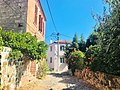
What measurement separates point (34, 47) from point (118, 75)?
212 inches

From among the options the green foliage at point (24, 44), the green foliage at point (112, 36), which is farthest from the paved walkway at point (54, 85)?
the green foliage at point (112, 36)

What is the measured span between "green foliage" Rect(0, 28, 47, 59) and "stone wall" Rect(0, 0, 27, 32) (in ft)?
8.25

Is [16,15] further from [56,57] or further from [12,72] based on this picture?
[56,57]

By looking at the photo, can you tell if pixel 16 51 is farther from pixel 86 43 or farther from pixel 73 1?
pixel 86 43

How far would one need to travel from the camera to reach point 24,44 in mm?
11242

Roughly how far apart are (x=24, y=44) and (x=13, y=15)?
171 inches

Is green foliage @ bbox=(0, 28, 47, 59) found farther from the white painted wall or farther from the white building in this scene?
the white building

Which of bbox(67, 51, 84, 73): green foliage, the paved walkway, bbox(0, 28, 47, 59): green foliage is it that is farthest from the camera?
bbox(67, 51, 84, 73): green foliage

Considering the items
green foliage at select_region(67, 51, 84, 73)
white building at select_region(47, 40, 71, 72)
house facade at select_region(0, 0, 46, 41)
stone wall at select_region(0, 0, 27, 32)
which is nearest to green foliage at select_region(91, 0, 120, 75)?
house facade at select_region(0, 0, 46, 41)

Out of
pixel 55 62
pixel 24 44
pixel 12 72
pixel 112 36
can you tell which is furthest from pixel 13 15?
pixel 55 62

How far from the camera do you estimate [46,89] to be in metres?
12.0

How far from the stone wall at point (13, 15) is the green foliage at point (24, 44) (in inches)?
98.9

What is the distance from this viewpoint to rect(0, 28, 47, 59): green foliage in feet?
35.0

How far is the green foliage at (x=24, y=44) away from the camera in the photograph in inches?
420
